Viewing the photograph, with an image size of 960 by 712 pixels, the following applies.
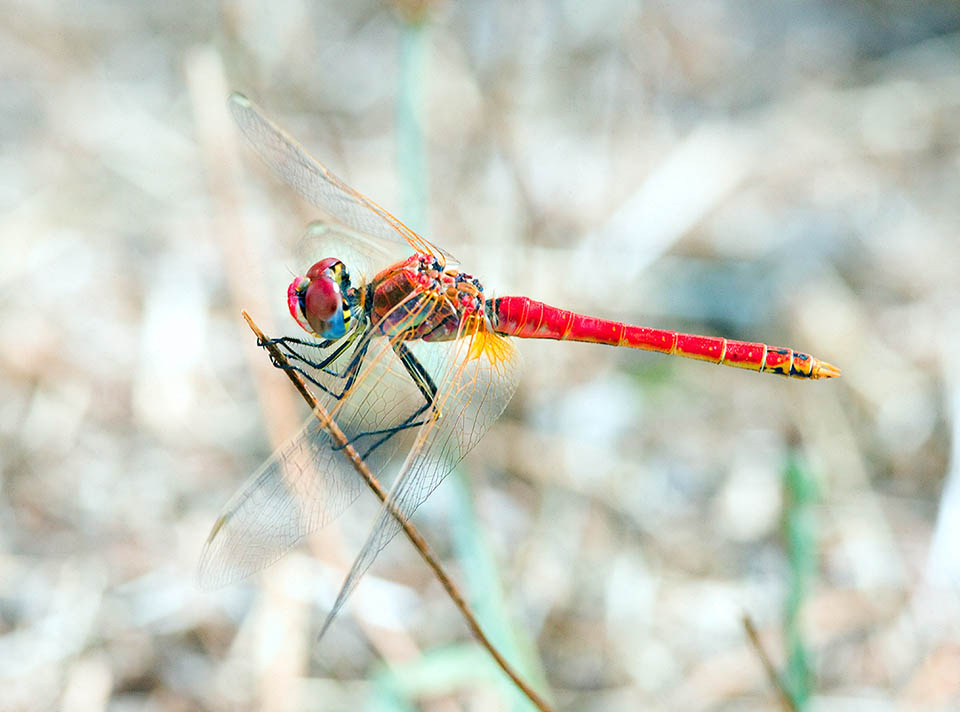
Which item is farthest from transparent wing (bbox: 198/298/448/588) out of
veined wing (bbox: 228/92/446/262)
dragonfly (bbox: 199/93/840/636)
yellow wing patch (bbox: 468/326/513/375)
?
veined wing (bbox: 228/92/446/262)

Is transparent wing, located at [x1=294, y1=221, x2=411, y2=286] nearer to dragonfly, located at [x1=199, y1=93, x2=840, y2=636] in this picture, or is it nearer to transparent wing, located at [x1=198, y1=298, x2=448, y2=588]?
dragonfly, located at [x1=199, y1=93, x2=840, y2=636]

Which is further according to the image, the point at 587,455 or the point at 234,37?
the point at 234,37

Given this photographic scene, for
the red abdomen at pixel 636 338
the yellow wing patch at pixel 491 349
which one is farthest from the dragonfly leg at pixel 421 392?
the red abdomen at pixel 636 338

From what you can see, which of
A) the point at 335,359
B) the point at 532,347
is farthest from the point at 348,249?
the point at 532,347

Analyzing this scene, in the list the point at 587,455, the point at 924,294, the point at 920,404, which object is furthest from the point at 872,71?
the point at 587,455

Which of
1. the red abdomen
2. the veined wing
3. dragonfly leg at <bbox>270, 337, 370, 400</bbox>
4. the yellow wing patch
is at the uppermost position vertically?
the veined wing

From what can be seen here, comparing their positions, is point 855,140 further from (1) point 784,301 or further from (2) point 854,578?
(2) point 854,578

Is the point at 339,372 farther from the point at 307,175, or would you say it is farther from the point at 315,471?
the point at 307,175
